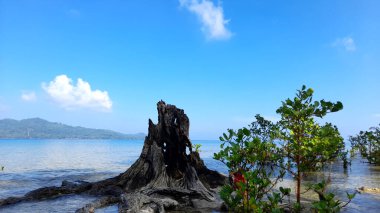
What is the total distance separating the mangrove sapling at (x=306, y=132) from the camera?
9.40m

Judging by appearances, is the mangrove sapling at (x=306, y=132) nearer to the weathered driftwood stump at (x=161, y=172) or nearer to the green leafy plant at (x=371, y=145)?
the weathered driftwood stump at (x=161, y=172)

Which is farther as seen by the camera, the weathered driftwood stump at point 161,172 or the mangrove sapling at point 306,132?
the weathered driftwood stump at point 161,172

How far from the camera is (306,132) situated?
9.97 meters

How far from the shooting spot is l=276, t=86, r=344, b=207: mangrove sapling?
9.40 metres

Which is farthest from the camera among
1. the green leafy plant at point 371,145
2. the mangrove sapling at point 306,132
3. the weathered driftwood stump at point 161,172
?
the green leafy plant at point 371,145

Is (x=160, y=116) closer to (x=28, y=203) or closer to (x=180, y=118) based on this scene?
(x=180, y=118)

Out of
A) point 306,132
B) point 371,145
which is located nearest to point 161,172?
point 306,132

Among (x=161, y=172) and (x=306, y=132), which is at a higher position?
(x=306, y=132)

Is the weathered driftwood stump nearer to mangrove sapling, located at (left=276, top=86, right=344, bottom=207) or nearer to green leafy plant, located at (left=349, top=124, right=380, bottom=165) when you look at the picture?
mangrove sapling, located at (left=276, top=86, right=344, bottom=207)

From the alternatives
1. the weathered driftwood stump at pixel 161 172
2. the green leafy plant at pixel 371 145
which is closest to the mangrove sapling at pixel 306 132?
the weathered driftwood stump at pixel 161 172

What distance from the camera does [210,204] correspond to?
48.8 feet

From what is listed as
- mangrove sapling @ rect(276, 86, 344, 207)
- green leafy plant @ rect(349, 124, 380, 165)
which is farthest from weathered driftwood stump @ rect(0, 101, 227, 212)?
green leafy plant @ rect(349, 124, 380, 165)

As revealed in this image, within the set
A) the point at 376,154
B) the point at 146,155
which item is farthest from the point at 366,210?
the point at 376,154

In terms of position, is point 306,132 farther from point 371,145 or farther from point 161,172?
point 371,145
